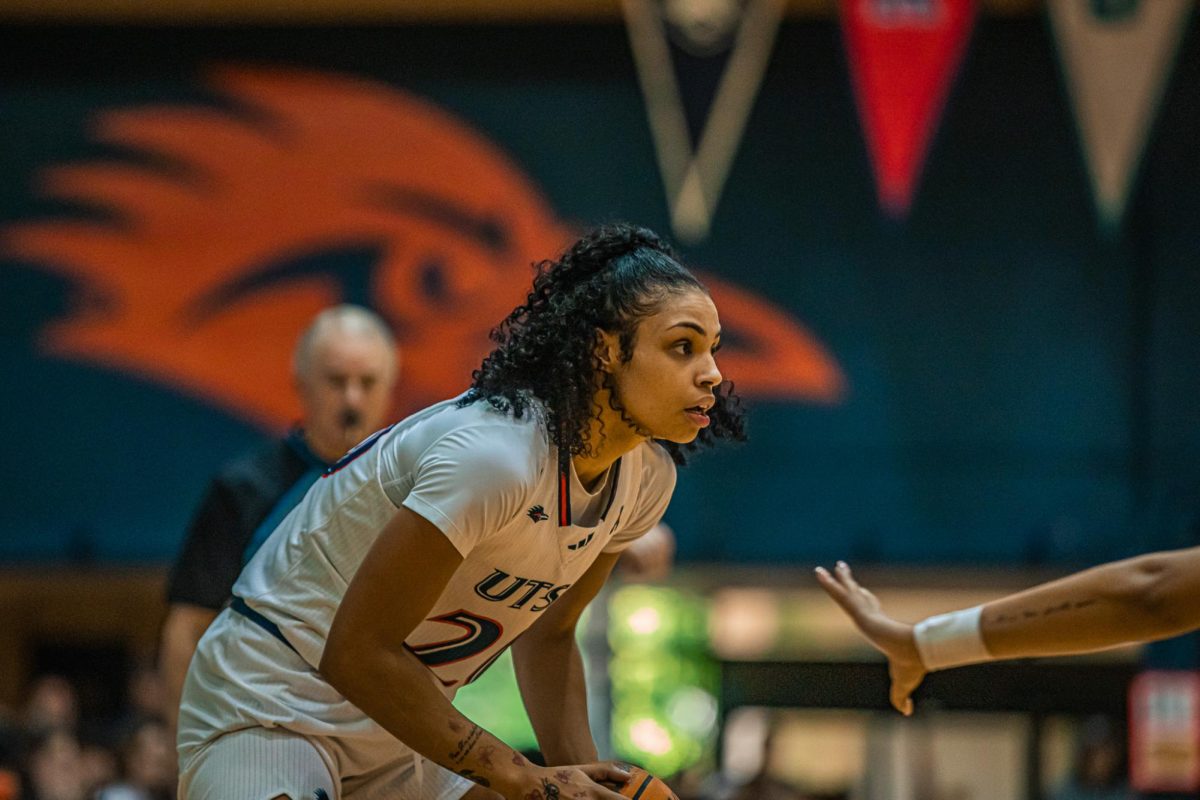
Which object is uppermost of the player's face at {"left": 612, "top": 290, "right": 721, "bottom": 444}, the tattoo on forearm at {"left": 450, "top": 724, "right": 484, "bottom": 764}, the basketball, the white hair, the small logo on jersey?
the white hair

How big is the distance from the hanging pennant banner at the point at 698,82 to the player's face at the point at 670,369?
19.4 ft

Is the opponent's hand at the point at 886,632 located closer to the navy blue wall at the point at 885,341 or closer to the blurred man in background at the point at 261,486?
the blurred man in background at the point at 261,486

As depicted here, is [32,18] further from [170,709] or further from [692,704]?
[170,709]

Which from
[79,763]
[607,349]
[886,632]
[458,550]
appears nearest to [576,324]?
[607,349]

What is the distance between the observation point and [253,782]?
2701mm

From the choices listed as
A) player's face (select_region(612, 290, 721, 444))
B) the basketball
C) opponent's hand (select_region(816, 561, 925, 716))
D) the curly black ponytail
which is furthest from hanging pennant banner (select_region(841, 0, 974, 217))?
the basketball

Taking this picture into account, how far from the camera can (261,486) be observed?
13.4 feet

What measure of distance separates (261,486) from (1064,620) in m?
2.09

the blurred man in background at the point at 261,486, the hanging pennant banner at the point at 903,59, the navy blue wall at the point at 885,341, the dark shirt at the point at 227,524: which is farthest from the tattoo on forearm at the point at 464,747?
the navy blue wall at the point at 885,341

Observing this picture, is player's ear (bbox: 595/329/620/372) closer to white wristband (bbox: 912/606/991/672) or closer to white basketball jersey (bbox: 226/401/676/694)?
white basketball jersey (bbox: 226/401/676/694)

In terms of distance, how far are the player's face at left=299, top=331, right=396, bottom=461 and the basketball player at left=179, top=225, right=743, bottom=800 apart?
1272 mm

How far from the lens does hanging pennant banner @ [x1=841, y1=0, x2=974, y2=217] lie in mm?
7945

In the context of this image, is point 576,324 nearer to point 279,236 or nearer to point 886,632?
point 886,632

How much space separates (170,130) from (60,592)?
3.74m
